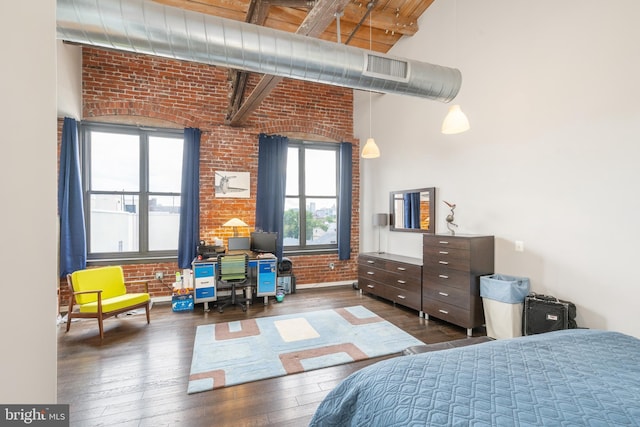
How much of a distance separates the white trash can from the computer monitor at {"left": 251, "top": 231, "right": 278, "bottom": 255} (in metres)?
3.19

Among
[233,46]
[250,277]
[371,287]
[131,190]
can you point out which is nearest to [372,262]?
[371,287]

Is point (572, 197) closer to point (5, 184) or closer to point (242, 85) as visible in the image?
point (5, 184)

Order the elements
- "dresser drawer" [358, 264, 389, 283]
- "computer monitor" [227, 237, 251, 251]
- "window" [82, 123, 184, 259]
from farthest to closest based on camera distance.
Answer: "computer monitor" [227, 237, 251, 251], "dresser drawer" [358, 264, 389, 283], "window" [82, 123, 184, 259]

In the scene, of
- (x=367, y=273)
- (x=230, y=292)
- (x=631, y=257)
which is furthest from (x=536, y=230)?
(x=230, y=292)

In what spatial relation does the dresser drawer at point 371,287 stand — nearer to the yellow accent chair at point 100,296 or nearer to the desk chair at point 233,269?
the desk chair at point 233,269

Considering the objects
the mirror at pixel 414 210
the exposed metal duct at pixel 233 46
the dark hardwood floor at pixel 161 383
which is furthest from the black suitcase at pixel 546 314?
the exposed metal duct at pixel 233 46

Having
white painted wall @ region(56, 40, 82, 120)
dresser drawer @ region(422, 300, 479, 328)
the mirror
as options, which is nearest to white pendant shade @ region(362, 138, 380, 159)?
the mirror

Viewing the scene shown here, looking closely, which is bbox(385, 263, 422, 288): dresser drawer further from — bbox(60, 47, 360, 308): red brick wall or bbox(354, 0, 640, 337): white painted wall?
bbox(60, 47, 360, 308): red brick wall

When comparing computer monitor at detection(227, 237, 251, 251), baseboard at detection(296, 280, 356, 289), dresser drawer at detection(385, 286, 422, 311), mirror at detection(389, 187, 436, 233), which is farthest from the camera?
baseboard at detection(296, 280, 356, 289)

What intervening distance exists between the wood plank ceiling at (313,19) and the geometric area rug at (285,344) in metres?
3.00

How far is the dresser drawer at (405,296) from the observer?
404cm

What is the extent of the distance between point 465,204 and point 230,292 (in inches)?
158

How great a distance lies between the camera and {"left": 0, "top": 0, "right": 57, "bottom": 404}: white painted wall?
643 millimetres

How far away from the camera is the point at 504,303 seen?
9.94ft
